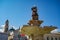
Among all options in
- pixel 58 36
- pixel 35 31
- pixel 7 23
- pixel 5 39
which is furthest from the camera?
pixel 7 23

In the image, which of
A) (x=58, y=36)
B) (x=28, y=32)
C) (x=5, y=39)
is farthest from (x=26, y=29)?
(x=5, y=39)

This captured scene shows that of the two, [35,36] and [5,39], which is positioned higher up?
[5,39]

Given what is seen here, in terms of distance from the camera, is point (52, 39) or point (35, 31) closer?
point (35, 31)

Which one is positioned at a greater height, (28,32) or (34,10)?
(34,10)

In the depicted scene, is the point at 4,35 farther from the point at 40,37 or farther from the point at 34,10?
the point at 40,37

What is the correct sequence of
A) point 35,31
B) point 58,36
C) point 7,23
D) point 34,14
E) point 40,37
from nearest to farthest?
point 35,31 < point 40,37 < point 34,14 < point 58,36 < point 7,23

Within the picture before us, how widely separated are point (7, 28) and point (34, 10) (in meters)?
37.5

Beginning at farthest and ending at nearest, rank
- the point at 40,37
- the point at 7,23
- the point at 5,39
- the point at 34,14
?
1. the point at 7,23
2. the point at 5,39
3. the point at 34,14
4. the point at 40,37

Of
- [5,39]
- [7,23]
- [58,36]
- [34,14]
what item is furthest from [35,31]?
[7,23]

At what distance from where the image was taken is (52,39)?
1037 inches

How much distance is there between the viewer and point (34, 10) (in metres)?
10.1

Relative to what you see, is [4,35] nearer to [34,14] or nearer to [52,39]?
[52,39]

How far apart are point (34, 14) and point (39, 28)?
3448 mm

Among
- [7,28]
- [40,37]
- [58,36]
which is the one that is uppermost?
[7,28]
